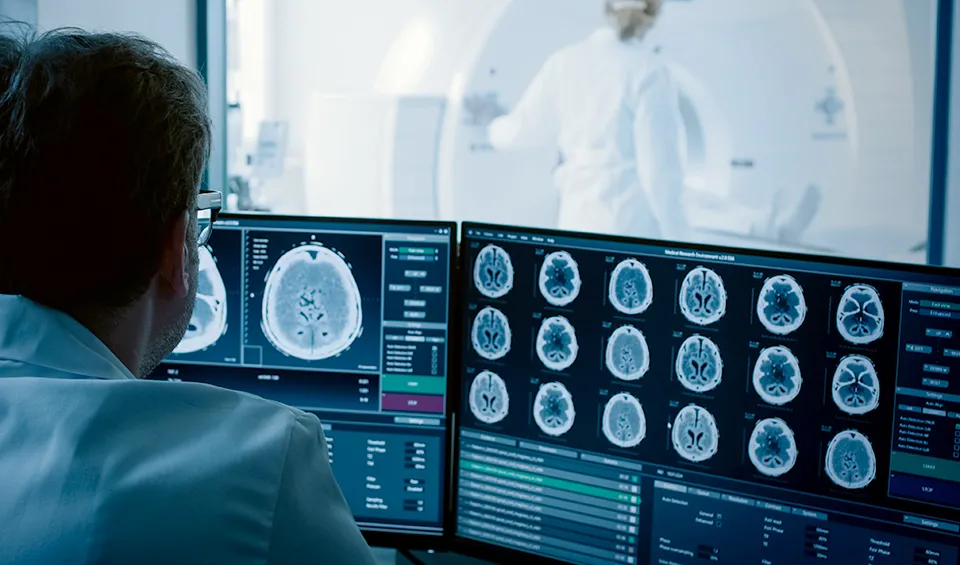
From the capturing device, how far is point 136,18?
187 cm

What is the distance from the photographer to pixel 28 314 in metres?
0.77

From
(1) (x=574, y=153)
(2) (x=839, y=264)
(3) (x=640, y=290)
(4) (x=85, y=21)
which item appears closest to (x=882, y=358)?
(2) (x=839, y=264)

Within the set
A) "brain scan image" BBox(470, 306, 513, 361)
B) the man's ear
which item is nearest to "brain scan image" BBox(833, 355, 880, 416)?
"brain scan image" BBox(470, 306, 513, 361)

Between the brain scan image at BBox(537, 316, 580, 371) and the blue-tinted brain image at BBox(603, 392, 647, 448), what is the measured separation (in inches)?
3.2

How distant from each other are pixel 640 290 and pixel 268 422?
610mm

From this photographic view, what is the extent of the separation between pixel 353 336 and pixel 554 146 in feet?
5.99

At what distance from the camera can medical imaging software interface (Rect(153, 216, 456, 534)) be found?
1.37 meters

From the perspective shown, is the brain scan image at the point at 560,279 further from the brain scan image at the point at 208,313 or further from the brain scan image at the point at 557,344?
the brain scan image at the point at 208,313

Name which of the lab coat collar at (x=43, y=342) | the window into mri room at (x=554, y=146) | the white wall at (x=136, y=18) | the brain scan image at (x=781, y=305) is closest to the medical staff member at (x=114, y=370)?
the lab coat collar at (x=43, y=342)

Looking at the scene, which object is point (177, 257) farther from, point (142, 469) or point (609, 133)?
point (609, 133)

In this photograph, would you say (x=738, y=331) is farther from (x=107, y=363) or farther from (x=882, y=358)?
(x=107, y=363)

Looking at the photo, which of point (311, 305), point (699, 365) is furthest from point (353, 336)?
point (699, 365)

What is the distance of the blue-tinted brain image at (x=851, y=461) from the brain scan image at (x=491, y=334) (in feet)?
1.41

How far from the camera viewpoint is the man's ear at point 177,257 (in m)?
0.83
